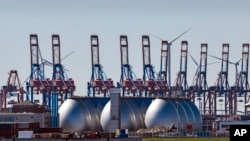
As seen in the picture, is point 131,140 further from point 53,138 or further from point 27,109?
point 27,109

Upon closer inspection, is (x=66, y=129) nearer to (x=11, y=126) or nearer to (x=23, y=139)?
(x=11, y=126)

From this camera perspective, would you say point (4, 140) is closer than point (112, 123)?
Yes

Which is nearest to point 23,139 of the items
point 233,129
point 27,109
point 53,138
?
point 53,138

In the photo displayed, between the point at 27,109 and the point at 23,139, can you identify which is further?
the point at 27,109

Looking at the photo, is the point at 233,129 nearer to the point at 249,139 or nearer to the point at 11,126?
the point at 249,139

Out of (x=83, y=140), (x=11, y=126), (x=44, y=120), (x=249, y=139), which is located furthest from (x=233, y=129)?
(x=44, y=120)

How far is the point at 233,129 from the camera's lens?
15.7 metres

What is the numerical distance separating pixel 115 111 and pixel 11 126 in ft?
211

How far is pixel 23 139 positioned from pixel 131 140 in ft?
36.6

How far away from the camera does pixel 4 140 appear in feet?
318

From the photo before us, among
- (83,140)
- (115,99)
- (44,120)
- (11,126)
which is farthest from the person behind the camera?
(115,99)

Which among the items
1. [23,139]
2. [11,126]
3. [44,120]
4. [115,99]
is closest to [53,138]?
[23,139]

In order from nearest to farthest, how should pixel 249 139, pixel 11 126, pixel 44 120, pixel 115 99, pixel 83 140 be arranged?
pixel 249 139 < pixel 83 140 < pixel 11 126 < pixel 44 120 < pixel 115 99

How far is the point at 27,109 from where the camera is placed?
185750 mm
